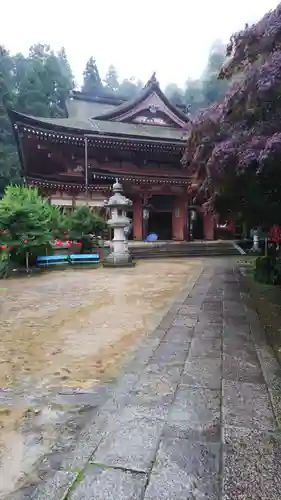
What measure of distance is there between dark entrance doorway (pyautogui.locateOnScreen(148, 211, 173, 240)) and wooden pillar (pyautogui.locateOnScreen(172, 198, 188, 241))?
61 centimetres

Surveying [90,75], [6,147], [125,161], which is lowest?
[125,161]

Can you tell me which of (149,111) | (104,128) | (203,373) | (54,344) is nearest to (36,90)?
(149,111)

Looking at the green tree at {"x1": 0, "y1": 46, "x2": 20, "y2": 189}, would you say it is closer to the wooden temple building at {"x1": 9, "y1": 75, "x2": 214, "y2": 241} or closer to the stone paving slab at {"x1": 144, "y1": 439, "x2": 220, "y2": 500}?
the wooden temple building at {"x1": 9, "y1": 75, "x2": 214, "y2": 241}

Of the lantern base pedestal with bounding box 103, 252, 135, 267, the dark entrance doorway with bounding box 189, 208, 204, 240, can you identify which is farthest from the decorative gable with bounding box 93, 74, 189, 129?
the lantern base pedestal with bounding box 103, 252, 135, 267

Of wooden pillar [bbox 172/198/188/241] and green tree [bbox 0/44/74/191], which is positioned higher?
green tree [bbox 0/44/74/191]

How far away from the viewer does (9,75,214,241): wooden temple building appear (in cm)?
1633

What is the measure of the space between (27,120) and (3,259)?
7.93 meters

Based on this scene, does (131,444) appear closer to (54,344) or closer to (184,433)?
(184,433)

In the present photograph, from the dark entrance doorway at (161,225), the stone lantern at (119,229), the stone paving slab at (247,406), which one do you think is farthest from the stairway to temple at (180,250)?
the stone paving slab at (247,406)

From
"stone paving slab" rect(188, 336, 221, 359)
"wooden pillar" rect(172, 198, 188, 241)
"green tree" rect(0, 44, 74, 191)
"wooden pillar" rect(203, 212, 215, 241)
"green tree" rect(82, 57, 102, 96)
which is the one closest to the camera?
"stone paving slab" rect(188, 336, 221, 359)

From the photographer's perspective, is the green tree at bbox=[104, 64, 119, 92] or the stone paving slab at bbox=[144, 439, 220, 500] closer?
the stone paving slab at bbox=[144, 439, 220, 500]

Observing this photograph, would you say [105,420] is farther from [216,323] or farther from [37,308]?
[37,308]

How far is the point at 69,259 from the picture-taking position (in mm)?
11695

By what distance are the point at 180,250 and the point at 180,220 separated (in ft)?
15.5
